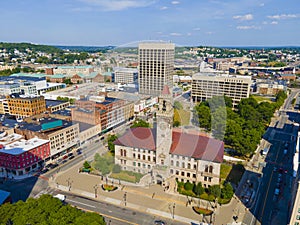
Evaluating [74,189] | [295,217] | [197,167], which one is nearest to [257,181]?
[197,167]

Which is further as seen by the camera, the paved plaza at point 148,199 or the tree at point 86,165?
the tree at point 86,165

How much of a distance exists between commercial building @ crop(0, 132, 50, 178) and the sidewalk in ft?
14.3

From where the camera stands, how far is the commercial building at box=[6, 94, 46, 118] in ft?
177

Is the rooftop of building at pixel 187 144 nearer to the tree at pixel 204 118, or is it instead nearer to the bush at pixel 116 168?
the bush at pixel 116 168

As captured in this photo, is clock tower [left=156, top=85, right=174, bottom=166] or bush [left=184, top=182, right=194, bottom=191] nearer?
clock tower [left=156, top=85, right=174, bottom=166]

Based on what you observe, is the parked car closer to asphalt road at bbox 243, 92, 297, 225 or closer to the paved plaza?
the paved plaza

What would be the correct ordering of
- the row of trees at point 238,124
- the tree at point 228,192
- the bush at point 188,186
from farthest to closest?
the row of trees at point 238,124
the bush at point 188,186
the tree at point 228,192

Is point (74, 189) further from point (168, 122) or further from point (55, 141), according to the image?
point (168, 122)

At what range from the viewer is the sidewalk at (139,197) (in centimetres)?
2678

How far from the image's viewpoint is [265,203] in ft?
93.0

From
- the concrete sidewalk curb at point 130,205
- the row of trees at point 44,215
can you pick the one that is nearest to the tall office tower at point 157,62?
the concrete sidewalk curb at point 130,205

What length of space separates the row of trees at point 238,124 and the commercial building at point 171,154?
9832mm

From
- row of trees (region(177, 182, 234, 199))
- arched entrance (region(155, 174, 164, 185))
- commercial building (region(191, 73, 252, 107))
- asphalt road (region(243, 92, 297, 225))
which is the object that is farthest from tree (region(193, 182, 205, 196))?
commercial building (region(191, 73, 252, 107))

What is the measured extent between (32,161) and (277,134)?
47831mm
